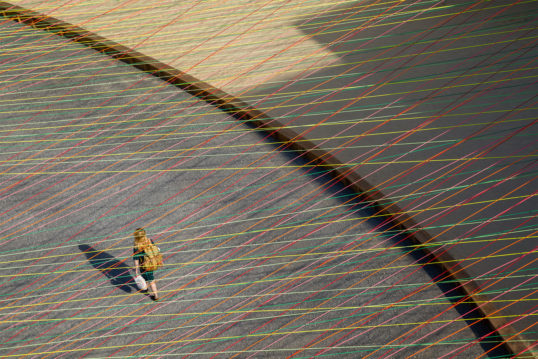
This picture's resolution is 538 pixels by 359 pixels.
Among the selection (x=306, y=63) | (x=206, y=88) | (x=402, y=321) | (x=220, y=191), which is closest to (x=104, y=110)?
(x=206, y=88)

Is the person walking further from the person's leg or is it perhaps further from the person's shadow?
the person's shadow

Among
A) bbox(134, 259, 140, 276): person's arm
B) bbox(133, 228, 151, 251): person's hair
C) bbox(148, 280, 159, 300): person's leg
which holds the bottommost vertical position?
bbox(148, 280, 159, 300): person's leg

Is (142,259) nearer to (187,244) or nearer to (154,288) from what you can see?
(154,288)

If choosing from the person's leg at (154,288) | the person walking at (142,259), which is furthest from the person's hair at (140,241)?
the person's leg at (154,288)

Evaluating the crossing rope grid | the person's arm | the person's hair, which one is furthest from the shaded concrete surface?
the person's hair

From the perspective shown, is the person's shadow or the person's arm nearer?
the person's arm

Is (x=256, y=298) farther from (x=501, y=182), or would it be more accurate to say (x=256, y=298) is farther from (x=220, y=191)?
(x=501, y=182)

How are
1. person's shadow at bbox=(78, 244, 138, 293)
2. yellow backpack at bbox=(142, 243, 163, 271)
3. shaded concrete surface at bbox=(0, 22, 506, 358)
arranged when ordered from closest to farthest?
1. shaded concrete surface at bbox=(0, 22, 506, 358)
2. yellow backpack at bbox=(142, 243, 163, 271)
3. person's shadow at bbox=(78, 244, 138, 293)

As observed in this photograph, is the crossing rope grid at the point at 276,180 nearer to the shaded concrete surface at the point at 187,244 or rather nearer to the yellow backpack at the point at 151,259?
the shaded concrete surface at the point at 187,244
